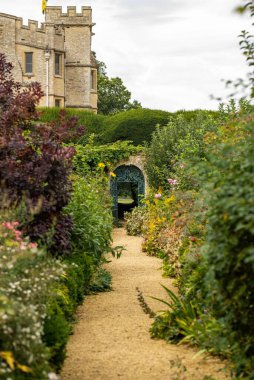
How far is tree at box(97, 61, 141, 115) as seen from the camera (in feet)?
170

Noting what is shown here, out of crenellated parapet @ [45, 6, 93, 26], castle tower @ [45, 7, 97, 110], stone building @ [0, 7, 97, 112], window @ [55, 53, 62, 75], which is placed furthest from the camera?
crenellated parapet @ [45, 6, 93, 26]

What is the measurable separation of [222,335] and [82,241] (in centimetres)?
464

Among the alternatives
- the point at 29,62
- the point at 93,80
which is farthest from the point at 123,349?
the point at 93,80

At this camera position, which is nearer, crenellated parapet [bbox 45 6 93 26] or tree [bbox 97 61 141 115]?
crenellated parapet [bbox 45 6 93 26]

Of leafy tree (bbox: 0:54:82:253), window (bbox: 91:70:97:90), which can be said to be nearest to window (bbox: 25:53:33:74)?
window (bbox: 91:70:97:90)

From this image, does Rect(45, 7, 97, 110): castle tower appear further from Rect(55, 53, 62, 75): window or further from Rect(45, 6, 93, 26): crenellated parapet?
Rect(55, 53, 62, 75): window

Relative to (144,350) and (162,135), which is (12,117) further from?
(162,135)

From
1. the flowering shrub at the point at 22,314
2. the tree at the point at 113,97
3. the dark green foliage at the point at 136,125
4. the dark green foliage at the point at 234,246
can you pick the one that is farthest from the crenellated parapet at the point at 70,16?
the dark green foliage at the point at 234,246

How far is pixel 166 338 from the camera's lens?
6918mm

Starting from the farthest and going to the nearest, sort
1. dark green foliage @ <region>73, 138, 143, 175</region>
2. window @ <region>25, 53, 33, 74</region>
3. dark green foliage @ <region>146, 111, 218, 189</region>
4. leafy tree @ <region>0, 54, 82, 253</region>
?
1. window @ <region>25, 53, 33, 74</region>
2. dark green foliage @ <region>73, 138, 143, 175</region>
3. dark green foliage @ <region>146, 111, 218, 189</region>
4. leafy tree @ <region>0, 54, 82, 253</region>

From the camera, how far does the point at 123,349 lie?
6.68 meters

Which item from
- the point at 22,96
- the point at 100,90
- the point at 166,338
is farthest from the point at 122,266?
the point at 100,90

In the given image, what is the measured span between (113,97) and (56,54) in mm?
9176

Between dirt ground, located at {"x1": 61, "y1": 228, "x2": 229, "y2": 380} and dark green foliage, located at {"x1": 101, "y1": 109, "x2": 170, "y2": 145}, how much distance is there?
15014mm
